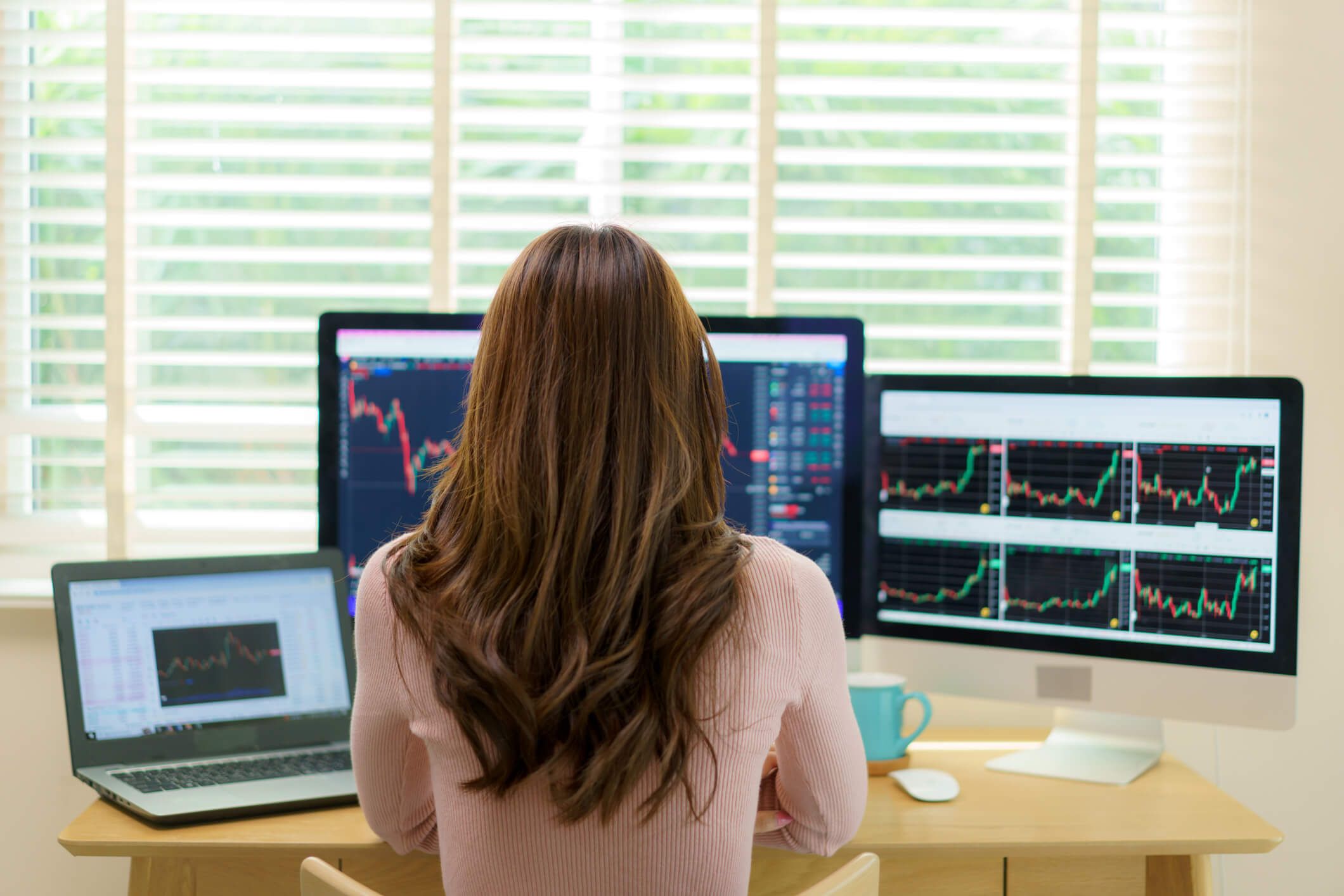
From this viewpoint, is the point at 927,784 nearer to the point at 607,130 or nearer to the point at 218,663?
the point at 218,663

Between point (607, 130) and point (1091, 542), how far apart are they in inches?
39.6

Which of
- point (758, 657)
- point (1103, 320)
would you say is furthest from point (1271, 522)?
point (758, 657)

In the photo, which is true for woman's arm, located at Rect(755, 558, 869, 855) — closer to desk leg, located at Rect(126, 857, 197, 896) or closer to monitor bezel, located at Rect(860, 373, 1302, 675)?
monitor bezel, located at Rect(860, 373, 1302, 675)

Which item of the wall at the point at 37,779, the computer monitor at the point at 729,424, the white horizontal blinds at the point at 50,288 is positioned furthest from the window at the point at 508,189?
the computer monitor at the point at 729,424

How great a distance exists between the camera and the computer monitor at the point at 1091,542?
4.15ft

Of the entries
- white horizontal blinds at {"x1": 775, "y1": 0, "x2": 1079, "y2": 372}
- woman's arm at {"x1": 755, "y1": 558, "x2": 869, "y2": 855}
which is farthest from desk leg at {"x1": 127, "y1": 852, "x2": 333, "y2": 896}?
white horizontal blinds at {"x1": 775, "y1": 0, "x2": 1079, "y2": 372}

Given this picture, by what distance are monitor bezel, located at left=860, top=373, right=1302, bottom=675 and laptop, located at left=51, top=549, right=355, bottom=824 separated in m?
0.73

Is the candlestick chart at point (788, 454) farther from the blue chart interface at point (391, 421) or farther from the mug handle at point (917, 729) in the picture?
the blue chart interface at point (391, 421)

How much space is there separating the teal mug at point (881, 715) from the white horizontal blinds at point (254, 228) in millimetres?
960

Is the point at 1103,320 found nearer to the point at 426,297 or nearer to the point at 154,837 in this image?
the point at 426,297

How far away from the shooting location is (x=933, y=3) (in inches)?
68.9

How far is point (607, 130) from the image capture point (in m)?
1.73

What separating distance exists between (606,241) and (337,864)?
0.80m

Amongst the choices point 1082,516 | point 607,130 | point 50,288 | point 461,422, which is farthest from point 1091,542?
point 50,288
